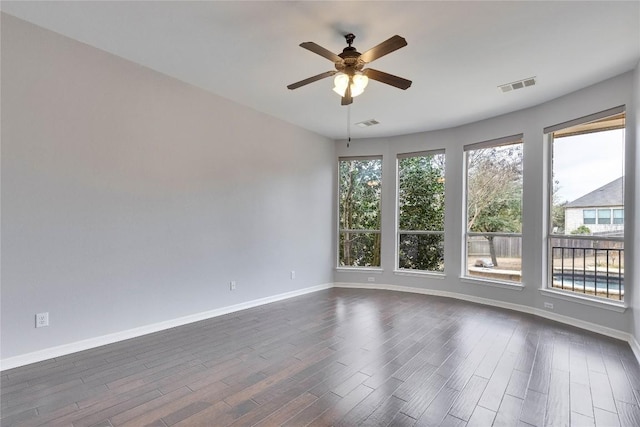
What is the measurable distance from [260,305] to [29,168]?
10.1ft

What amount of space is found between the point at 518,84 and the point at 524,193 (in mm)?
1606

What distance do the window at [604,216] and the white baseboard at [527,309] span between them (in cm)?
120

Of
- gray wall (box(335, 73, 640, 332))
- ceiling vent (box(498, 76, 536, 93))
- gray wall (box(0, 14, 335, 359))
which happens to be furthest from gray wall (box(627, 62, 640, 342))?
gray wall (box(0, 14, 335, 359))

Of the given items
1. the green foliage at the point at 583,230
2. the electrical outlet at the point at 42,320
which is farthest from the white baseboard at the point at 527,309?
the electrical outlet at the point at 42,320

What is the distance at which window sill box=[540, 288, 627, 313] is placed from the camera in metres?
3.44

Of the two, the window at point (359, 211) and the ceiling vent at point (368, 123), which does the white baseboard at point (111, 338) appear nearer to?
the window at point (359, 211)

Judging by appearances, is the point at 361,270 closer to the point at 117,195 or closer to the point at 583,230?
the point at 583,230

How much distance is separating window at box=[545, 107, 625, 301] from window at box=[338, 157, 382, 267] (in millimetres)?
2745

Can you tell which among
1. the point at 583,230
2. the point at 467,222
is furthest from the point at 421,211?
the point at 583,230

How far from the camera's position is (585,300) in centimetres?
376

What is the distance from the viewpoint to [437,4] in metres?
2.32

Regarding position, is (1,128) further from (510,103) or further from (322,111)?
(510,103)

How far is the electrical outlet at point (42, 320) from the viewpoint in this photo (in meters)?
2.75

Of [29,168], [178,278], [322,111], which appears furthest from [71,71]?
[322,111]
